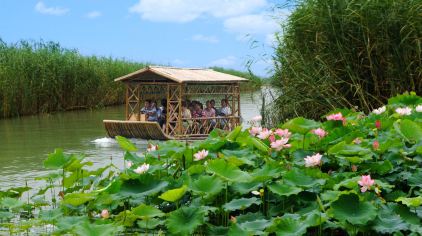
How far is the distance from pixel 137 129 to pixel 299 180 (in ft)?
35.8

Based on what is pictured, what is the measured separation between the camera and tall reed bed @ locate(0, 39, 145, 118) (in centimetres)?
2314

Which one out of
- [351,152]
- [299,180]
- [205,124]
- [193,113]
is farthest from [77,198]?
[193,113]

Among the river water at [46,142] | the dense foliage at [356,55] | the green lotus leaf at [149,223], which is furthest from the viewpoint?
the river water at [46,142]

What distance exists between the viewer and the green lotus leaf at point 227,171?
425 cm

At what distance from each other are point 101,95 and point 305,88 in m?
20.1

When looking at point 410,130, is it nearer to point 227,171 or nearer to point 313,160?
point 313,160

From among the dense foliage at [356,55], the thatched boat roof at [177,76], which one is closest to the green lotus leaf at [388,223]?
the dense foliage at [356,55]

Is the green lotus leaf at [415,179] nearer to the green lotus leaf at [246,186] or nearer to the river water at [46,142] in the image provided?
the green lotus leaf at [246,186]

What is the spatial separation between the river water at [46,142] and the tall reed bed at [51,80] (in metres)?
0.91

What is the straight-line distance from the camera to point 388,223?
3900 millimetres

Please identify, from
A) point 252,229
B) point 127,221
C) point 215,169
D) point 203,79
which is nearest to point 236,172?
point 215,169

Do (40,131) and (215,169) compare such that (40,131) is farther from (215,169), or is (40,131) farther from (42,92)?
(215,169)

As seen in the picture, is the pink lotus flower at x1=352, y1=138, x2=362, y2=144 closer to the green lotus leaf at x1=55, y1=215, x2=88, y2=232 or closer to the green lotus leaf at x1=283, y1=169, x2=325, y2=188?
the green lotus leaf at x1=283, y1=169, x2=325, y2=188

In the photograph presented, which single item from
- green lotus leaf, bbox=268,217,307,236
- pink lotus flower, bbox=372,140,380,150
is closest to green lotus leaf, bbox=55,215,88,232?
green lotus leaf, bbox=268,217,307,236
